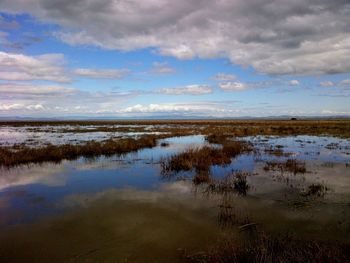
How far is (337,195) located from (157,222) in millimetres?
6969

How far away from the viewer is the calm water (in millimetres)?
6793

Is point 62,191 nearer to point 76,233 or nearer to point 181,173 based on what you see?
point 76,233

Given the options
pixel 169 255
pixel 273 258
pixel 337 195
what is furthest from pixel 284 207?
pixel 169 255

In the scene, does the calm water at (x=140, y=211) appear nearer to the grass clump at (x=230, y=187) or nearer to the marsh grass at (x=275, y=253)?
the grass clump at (x=230, y=187)

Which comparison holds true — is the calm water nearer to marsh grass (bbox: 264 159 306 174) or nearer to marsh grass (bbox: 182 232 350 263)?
marsh grass (bbox: 264 159 306 174)

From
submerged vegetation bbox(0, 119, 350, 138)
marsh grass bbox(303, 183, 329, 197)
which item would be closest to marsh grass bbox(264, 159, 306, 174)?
→ marsh grass bbox(303, 183, 329, 197)

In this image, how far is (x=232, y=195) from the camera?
1082 centimetres

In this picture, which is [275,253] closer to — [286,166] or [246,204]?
[246,204]

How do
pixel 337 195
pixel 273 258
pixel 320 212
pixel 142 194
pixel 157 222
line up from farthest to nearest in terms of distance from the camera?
pixel 142 194 < pixel 337 195 < pixel 320 212 < pixel 157 222 < pixel 273 258

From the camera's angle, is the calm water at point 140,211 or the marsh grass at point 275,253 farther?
the calm water at point 140,211

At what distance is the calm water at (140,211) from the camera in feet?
22.3

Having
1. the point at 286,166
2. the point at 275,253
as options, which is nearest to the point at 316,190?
the point at 286,166

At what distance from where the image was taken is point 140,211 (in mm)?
9305

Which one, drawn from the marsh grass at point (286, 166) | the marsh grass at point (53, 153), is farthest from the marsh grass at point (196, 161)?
the marsh grass at point (53, 153)
